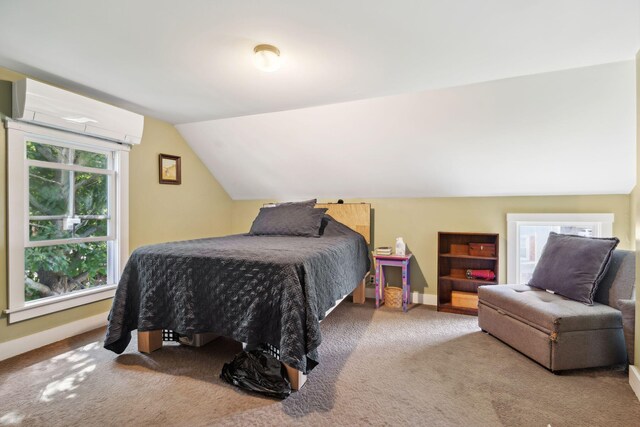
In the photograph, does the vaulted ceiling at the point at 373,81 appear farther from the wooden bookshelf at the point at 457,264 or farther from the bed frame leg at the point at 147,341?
the bed frame leg at the point at 147,341

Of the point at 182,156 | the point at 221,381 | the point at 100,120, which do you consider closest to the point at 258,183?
the point at 182,156

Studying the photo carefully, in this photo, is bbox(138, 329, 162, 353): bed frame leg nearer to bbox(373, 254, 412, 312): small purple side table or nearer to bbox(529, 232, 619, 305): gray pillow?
bbox(373, 254, 412, 312): small purple side table

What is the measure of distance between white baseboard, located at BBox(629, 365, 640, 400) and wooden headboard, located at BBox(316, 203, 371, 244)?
7.80 ft

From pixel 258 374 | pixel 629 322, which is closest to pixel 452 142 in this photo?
pixel 629 322

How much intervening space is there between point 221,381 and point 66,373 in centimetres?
104

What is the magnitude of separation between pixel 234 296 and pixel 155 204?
202cm

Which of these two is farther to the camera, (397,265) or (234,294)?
(397,265)

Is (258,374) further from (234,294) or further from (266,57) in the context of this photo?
(266,57)

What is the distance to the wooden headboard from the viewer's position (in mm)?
3770

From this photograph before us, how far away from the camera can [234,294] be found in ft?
6.42

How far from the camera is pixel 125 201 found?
306 cm

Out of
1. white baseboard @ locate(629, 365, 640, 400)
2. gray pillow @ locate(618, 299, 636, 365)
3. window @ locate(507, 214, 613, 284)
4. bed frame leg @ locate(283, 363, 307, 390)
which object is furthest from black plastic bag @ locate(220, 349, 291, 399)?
window @ locate(507, 214, 613, 284)

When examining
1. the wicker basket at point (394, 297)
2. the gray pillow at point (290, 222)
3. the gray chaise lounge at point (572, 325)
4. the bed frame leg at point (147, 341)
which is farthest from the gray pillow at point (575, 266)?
the bed frame leg at point (147, 341)

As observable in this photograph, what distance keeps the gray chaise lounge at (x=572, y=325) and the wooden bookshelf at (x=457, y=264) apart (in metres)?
0.85
